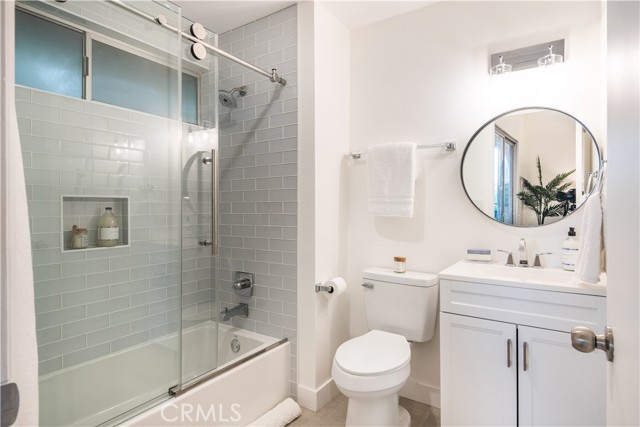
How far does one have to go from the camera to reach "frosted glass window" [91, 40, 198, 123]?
1818mm

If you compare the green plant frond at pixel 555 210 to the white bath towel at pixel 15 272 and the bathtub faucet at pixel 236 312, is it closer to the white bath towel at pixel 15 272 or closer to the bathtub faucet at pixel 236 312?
the bathtub faucet at pixel 236 312

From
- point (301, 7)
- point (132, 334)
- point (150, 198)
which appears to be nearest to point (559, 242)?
point (301, 7)

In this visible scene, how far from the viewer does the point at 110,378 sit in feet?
5.80

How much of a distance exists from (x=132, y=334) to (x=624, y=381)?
2063 millimetres

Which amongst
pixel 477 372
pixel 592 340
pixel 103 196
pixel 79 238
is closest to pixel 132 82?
pixel 103 196

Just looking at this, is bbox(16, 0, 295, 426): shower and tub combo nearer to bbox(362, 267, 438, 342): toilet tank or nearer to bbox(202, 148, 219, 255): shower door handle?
bbox(202, 148, 219, 255): shower door handle

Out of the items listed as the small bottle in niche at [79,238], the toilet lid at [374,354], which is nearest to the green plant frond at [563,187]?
the toilet lid at [374,354]

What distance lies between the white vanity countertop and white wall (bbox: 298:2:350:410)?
0.79 metres

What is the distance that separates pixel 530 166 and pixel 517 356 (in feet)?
3.42

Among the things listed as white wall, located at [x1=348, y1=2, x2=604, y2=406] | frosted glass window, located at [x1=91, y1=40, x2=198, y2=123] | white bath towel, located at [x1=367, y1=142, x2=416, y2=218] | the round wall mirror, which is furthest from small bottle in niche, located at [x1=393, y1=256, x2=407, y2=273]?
frosted glass window, located at [x1=91, y1=40, x2=198, y2=123]

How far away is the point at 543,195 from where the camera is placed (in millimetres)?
1884

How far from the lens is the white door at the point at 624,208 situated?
558 mm

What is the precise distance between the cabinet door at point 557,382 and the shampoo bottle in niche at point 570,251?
44cm

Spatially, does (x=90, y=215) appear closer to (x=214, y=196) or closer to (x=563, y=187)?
(x=214, y=196)
